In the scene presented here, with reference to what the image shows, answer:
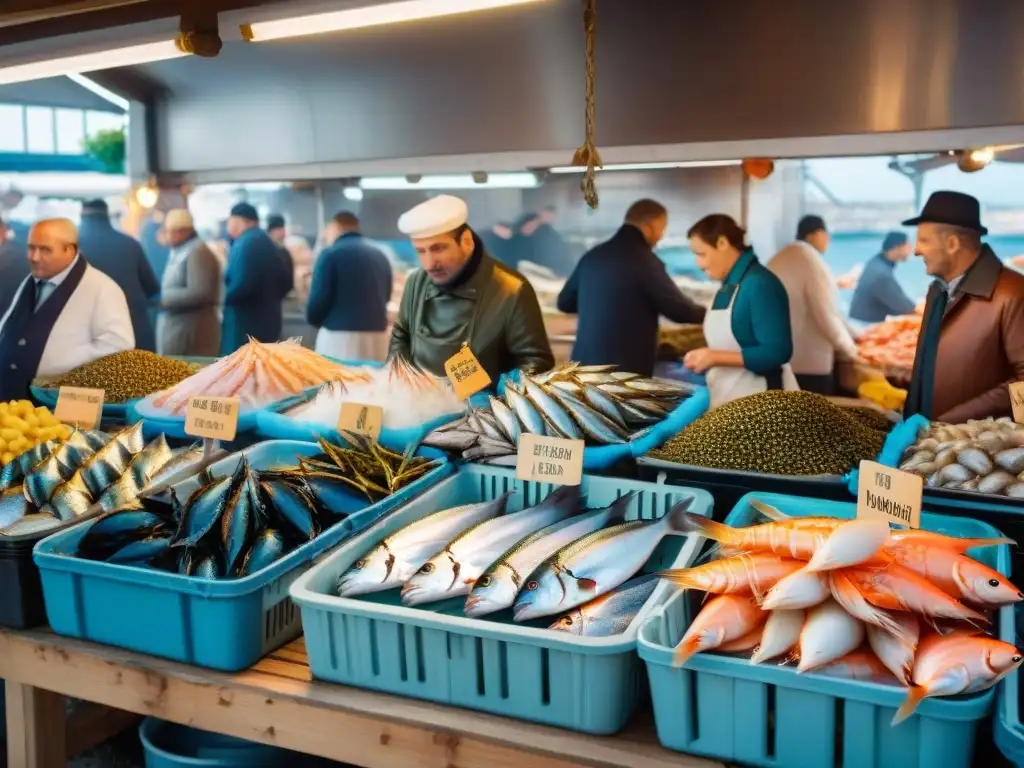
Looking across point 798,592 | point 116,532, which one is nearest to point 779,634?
point 798,592

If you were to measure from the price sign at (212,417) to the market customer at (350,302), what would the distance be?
3.04m

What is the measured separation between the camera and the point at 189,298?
588 centimetres

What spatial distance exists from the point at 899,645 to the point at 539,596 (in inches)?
21.6

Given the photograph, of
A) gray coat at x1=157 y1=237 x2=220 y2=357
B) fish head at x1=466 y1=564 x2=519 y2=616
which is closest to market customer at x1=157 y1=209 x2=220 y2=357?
gray coat at x1=157 y1=237 x2=220 y2=357

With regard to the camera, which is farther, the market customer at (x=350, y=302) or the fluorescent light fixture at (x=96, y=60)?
the market customer at (x=350, y=302)

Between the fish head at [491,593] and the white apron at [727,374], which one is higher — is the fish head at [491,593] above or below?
below

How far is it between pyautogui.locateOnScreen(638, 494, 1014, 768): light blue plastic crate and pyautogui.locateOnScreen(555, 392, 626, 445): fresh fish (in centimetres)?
82

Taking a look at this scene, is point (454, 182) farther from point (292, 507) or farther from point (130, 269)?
point (292, 507)

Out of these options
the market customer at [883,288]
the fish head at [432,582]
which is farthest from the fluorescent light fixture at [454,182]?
the fish head at [432,582]

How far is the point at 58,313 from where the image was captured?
11.8 feet

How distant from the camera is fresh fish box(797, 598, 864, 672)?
1.27m

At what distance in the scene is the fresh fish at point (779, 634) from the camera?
4.29ft

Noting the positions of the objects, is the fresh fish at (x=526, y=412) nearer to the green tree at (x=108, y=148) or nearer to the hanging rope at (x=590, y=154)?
the hanging rope at (x=590, y=154)

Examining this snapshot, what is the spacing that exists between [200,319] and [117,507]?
4.15 meters
